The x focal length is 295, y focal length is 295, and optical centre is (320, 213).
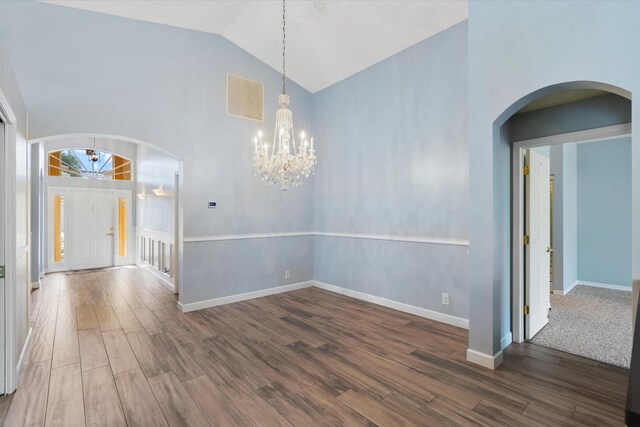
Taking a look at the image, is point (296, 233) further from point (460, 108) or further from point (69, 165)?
point (69, 165)

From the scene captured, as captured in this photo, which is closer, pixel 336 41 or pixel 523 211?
pixel 523 211

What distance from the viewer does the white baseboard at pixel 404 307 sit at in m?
3.72

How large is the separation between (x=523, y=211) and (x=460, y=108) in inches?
56.5

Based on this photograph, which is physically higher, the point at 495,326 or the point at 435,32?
the point at 435,32

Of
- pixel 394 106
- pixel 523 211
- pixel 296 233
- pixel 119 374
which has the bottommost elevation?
pixel 119 374

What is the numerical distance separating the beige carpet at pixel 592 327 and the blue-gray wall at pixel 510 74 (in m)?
0.73

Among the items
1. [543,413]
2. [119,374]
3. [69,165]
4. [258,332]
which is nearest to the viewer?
[543,413]

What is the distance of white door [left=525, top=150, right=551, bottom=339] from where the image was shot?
3.35 meters

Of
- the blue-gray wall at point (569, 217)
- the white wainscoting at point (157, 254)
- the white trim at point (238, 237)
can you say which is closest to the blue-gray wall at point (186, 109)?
the white trim at point (238, 237)

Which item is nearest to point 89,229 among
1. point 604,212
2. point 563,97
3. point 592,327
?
point 563,97

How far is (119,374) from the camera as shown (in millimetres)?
2715

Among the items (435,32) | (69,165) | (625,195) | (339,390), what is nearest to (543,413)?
(339,390)

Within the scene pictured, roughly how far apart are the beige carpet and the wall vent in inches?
199

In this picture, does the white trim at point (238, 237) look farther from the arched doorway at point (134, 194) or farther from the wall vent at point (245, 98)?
the wall vent at point (245, 98)
